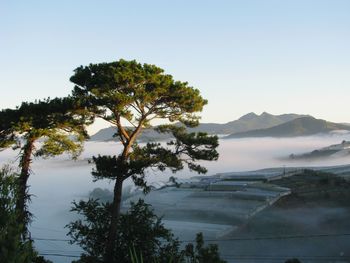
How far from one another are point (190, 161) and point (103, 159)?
5.77 m

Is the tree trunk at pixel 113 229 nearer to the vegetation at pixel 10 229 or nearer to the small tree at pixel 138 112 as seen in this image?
the small tree at pixel 138 112

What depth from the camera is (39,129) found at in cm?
2656

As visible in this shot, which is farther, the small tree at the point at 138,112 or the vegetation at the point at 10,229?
the small tree at the point at 138,112

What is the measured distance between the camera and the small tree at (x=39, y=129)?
26.7 meters

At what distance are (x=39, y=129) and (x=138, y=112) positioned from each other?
6.40 m

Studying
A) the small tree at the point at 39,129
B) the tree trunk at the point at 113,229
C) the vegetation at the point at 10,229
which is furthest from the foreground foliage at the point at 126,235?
the vegetation at the point at 10,229

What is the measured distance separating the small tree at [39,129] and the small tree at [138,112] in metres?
1.54

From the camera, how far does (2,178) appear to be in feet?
55.3

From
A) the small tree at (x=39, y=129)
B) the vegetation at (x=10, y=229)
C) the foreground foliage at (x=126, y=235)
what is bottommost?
the foreground foliage at (x=126, y=235)

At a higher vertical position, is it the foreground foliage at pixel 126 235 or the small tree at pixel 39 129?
the small tree at pixel 39 129

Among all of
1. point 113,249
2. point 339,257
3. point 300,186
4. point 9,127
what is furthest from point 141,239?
point 300,186

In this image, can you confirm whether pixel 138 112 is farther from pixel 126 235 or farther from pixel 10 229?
pixel 10 229

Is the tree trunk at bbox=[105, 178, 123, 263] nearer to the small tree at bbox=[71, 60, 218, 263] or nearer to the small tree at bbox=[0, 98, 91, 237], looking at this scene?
the small tree at bbox=[71, 60, 218, 263]

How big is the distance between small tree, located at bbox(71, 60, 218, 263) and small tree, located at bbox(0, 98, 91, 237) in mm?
1538
